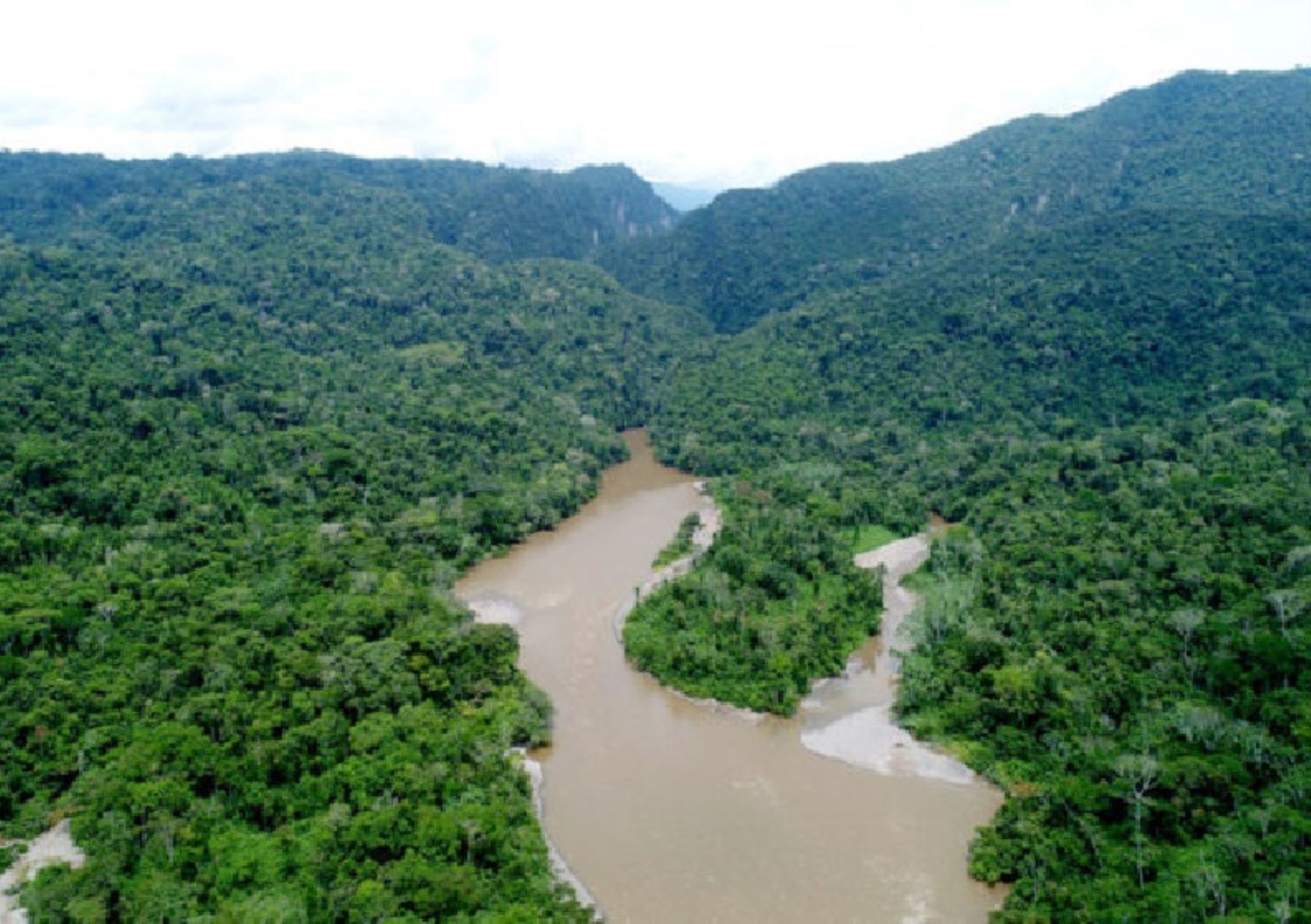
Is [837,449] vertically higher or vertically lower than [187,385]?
lower

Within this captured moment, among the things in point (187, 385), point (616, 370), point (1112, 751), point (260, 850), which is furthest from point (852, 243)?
A: point (260, 850)

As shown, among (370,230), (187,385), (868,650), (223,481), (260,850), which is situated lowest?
(868,650)

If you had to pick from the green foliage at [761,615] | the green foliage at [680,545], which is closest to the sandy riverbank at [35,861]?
the green foliage at [761,615]

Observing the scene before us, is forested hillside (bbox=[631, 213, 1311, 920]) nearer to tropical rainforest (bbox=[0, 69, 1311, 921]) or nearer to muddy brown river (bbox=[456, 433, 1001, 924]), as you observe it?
tropical rainforest (bbox=[0, 69, 1311, 921])

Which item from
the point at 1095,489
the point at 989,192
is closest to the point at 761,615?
A: the point at 1095,489

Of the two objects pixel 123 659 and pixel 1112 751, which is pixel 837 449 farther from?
pixel 123 659
